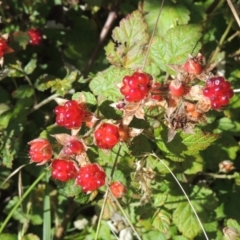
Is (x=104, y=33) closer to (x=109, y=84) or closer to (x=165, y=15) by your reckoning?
(x=165, y=15)

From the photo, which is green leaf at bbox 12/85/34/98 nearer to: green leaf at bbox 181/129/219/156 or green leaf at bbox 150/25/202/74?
green leaf at bbox 150/25/202/74

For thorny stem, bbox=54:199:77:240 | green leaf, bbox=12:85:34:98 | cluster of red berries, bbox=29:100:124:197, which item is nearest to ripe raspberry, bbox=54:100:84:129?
cluster of red berries, bbox=29:100:124:197

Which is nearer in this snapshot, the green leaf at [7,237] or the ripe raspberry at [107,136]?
the ripe raspberry at [107,136]

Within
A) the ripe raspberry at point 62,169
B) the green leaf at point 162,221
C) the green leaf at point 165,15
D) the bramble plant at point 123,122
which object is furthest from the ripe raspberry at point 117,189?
the green leaf at point 165,15

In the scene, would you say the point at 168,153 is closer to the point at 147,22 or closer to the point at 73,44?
the point at 147,22

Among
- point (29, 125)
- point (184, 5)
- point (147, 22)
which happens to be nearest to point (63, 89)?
point (29, 125)

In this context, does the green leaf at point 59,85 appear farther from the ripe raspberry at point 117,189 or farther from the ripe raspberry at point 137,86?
the ripe raspberry at point 137,86
